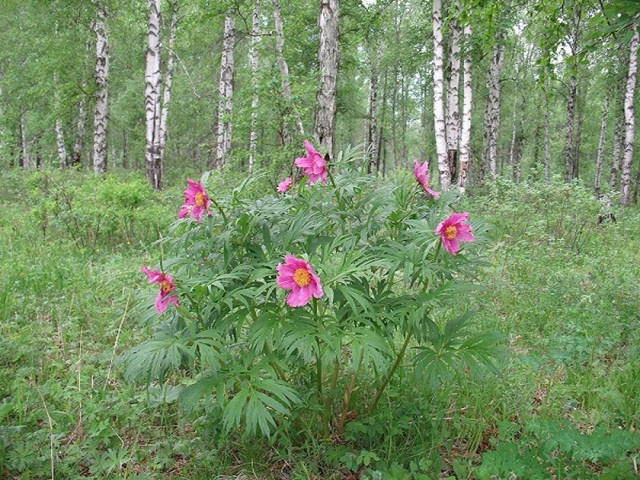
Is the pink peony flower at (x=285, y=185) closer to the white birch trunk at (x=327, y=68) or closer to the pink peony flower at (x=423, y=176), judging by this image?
the pink peony flower at (x=423, y=176)

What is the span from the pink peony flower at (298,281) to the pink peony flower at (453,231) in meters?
0.48

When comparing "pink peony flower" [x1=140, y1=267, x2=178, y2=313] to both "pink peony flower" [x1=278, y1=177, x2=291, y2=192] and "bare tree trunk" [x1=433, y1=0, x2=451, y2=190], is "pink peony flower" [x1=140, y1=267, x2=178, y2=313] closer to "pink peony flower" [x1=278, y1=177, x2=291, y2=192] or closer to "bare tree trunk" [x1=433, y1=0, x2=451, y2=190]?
"pink peony flower" [x1=278, y1=177, x2=291, y2=192]

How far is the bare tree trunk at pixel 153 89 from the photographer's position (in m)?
9.67

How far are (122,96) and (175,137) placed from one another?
4.57 m

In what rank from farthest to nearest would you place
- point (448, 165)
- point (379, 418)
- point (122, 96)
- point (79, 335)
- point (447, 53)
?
point (122, 96), point (447, 53), point (448, 165), point (79, 335), point (379, 418)

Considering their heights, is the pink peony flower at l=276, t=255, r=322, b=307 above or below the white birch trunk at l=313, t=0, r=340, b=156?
below

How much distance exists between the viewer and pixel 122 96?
21.2 meters

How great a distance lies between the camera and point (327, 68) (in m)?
6.07

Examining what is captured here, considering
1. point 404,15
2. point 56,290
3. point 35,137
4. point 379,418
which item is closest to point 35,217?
point 56,290

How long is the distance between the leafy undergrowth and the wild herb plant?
0.80 feet

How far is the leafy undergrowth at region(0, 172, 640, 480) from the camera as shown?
2051mm

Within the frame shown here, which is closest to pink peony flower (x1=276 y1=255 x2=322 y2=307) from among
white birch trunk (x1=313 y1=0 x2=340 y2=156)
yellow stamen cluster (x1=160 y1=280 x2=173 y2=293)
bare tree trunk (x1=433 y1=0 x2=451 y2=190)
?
yellow stamen cluster (x1=160 y1=280 x2=173 y2=293)

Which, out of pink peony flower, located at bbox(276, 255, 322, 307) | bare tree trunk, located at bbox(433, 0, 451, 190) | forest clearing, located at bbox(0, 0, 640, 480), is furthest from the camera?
bare tree trunk, located at bbox(433, 0, 451, 190)

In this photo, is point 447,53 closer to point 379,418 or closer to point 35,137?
point 379,418
